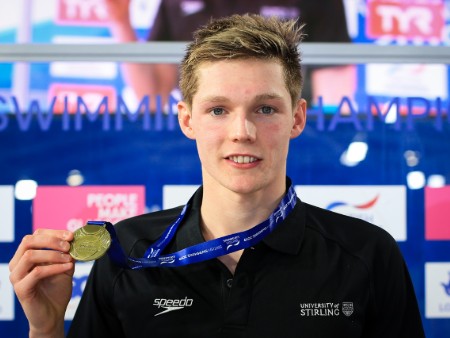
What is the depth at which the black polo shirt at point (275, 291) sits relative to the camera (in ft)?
4.62

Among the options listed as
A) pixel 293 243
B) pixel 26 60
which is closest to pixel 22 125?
pixel 26 60

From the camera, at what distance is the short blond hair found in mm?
1435

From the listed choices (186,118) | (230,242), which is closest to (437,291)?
(230,242)

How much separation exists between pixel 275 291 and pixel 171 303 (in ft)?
0.94

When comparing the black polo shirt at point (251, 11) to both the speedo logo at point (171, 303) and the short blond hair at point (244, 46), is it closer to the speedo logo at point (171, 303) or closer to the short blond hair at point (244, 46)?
the short blond hair at point (244, 46)

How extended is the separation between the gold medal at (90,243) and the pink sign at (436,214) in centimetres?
178

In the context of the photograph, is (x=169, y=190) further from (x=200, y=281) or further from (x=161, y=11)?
(x=200, y=281)

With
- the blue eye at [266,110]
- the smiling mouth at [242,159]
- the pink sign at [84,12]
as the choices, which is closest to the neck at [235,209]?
the smiling mouth at [242,159]

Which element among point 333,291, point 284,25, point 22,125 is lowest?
point 333,291

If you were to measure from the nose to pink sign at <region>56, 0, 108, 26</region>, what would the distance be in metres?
1.57

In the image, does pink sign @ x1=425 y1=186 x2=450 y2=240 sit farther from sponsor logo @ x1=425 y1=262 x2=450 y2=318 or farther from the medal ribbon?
the medal ribbon

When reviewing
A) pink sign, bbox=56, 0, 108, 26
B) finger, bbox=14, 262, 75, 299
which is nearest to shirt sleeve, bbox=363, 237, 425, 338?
finger, bbox=14, 262, 75, 299

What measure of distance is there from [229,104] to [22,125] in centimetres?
159

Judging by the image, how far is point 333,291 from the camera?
1461mm
